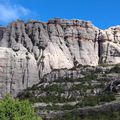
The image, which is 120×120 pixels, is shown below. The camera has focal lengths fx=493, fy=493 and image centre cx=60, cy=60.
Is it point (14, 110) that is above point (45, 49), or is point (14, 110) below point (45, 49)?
below

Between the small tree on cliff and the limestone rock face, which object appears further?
the limestone rock face

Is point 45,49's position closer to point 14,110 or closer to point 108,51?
point 108,51

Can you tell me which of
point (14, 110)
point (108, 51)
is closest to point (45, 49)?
point (108, 51)

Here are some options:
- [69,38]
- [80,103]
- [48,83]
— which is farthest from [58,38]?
[80,103]

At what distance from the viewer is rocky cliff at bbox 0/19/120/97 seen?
176 meters

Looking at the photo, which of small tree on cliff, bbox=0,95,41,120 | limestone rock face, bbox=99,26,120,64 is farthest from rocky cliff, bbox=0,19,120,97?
small tree on cliff, bbox=0,95,41,120

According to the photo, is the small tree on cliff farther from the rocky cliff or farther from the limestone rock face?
the limestone rock face

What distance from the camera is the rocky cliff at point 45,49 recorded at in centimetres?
17638

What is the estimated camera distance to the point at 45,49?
18275 cm

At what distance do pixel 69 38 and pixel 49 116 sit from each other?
72.9 metres

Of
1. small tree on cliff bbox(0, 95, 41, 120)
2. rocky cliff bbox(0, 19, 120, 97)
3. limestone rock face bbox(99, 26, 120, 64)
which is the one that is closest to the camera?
small tree on cliff bbox(0, 95, 41, 120)

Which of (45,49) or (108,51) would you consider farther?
(108,51)

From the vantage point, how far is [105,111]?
109625mm

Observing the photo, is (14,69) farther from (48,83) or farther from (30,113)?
(30,113)
